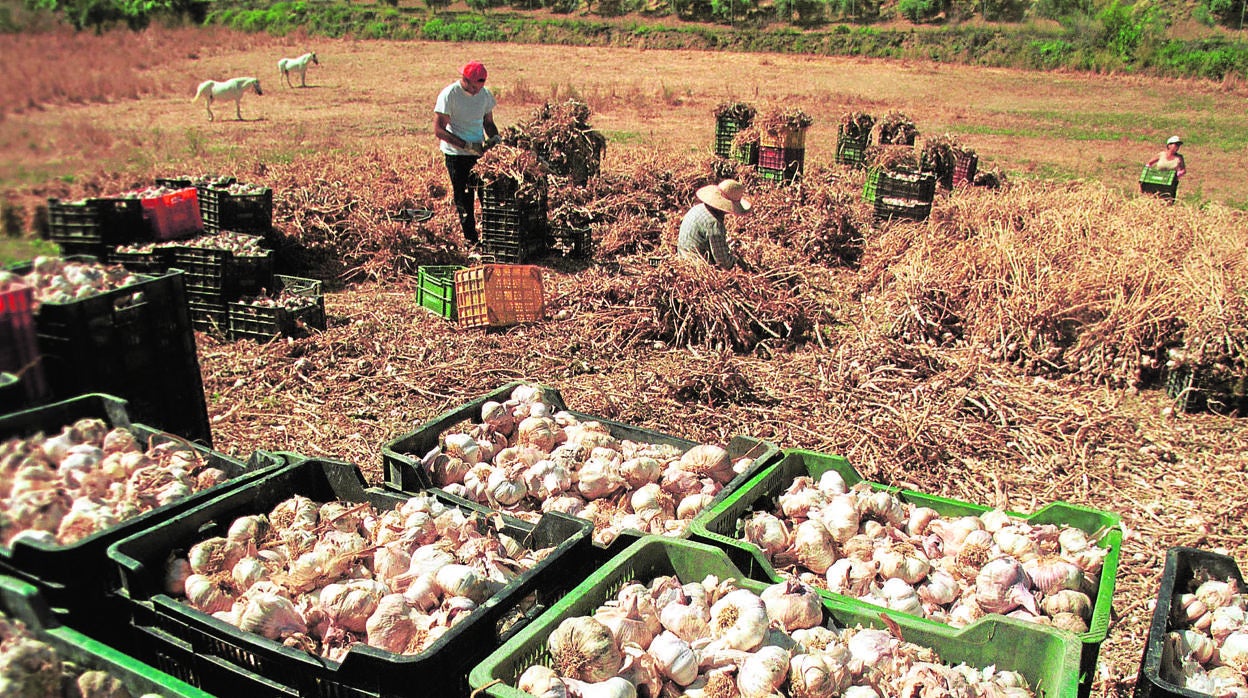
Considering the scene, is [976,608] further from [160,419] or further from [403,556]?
[160,419]

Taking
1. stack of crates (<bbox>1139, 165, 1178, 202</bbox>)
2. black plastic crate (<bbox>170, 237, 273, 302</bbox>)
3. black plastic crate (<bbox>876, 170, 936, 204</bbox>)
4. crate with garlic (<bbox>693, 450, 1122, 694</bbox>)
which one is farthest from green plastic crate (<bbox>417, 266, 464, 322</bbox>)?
stack of crates (<bbox>1139, 165, 1178, 202</bbox>)

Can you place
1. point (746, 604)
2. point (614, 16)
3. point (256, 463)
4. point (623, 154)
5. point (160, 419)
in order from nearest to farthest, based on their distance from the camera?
point (746, 604) → point (256, 463) → point (160, 419) → point (623, 154) → point (614, 16)

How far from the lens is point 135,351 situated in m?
3.43

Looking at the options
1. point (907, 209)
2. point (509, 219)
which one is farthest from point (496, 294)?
point (907, 209)

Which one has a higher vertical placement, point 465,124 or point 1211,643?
point 465,124

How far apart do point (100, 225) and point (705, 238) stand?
4.56 meters

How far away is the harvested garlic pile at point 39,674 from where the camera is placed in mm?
1538

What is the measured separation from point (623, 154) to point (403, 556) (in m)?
11.2

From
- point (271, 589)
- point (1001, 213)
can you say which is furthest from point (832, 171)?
point (271, 589)

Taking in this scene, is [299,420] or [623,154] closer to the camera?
[299,420]

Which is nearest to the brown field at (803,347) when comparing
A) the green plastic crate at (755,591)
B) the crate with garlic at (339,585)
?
the crate with garlic at (339,585)

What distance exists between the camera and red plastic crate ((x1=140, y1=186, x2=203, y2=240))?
616cm

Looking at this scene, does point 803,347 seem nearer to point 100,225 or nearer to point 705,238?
point 705,238

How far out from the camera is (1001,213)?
8.16 metres
